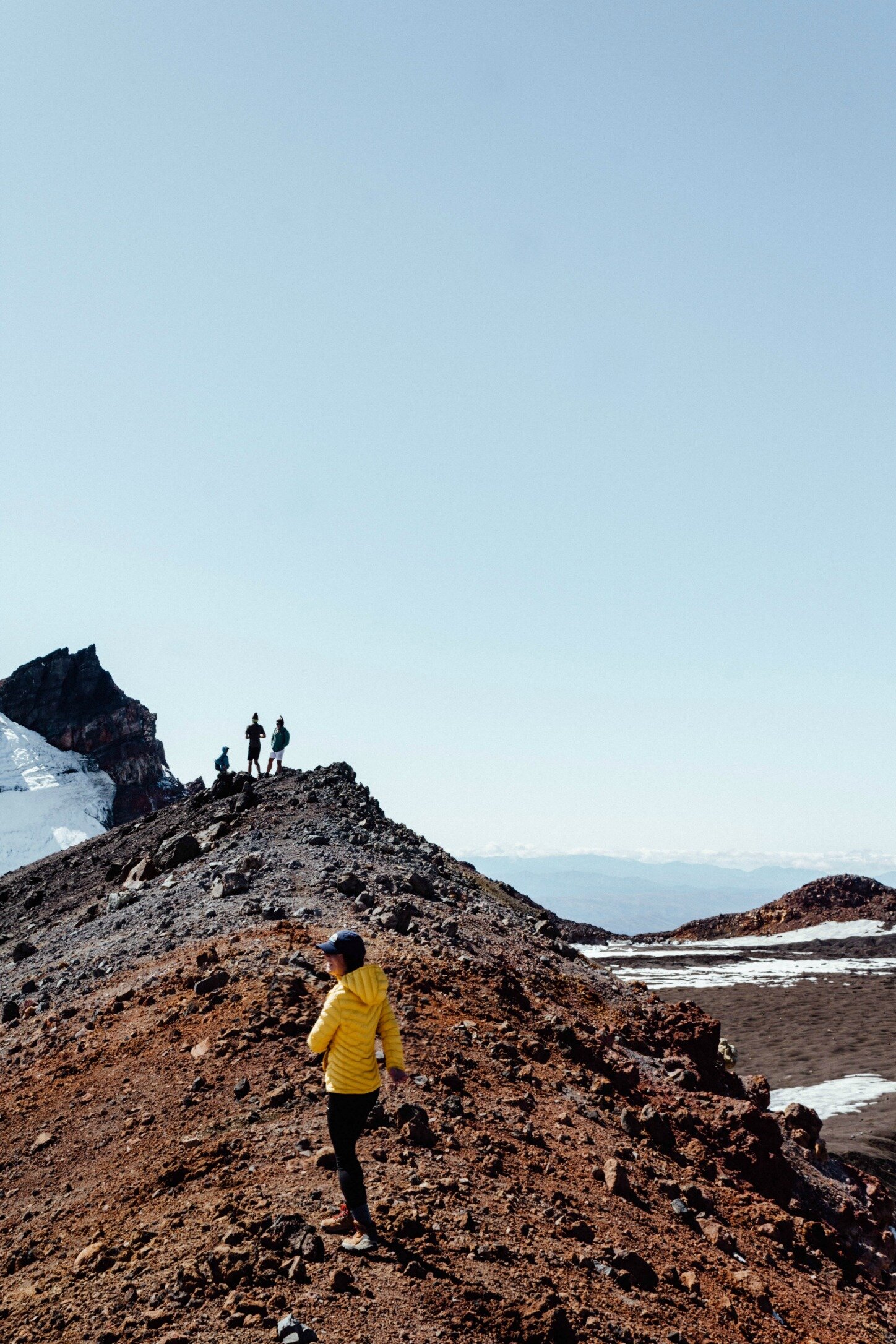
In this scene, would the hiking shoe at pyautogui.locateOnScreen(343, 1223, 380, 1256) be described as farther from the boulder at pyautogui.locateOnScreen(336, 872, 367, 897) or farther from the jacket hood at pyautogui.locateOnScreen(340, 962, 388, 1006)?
the boulder at pyautogui.locateOnScreen(336, 872, 367, 897)

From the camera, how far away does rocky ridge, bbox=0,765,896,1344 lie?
5.81 meters

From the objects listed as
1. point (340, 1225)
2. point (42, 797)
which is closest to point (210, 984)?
point (340, 1225)

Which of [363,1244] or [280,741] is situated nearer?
[363,1244]

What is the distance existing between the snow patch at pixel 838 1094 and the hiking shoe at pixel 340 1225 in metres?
17.7

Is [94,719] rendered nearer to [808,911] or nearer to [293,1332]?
[808,911]

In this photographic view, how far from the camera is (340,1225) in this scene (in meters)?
6.06

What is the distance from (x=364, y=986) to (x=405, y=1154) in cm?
178

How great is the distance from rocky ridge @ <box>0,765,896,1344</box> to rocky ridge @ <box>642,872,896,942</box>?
57.9m

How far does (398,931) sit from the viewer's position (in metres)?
13.0

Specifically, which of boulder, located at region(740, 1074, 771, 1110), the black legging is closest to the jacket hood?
the black legging

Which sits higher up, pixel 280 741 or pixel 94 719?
pixel 94 719

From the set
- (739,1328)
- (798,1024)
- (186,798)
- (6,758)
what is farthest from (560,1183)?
(6,758)

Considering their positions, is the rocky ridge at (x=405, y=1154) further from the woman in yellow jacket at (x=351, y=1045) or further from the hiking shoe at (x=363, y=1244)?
the woman in yellow jacket at (x=351, y=1045)

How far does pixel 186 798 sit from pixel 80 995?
17724mm
